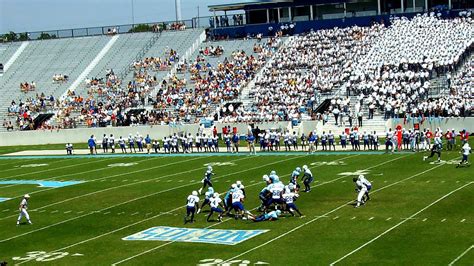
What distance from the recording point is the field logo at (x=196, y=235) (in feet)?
77.0

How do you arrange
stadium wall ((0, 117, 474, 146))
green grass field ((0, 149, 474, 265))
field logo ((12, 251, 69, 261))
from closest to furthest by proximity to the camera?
green grass field ((0, 149, 474, 265)), field logo ((12, 251, 69, 261)), stadium wall ((0, 117, 474, 146))

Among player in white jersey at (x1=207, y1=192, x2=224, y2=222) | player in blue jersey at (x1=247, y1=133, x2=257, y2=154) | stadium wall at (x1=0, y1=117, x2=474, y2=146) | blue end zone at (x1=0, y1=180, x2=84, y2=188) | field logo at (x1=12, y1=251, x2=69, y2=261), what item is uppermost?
stadium wall at (x1=0, y1=117, x2=474, y2=146)

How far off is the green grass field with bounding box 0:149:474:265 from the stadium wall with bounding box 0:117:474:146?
7.57 metres

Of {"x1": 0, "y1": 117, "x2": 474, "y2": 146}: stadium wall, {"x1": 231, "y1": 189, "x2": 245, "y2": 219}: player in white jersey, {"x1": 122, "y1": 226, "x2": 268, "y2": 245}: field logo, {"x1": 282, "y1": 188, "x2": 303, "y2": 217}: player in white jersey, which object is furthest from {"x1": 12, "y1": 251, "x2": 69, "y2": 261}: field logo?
{"x1": 0, "y1": 117, "x2": 474, "y2": 146}: stadium wall

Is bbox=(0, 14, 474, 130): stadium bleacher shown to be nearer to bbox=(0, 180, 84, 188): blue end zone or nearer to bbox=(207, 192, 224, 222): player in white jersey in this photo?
bbox=(0, 180, 84, 188): blue end zone

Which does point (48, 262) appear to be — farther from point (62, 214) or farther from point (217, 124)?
point (217, 124)

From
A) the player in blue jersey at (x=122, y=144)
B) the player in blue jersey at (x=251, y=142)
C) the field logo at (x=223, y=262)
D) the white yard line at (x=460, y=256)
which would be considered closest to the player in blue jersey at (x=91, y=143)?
the player in blue jersey at (x=122, y=144)

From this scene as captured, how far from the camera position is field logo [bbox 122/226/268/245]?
23469 mm

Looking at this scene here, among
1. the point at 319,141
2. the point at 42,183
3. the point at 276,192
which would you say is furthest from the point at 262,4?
the point at 276,192

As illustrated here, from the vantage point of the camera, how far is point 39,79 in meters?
71.1

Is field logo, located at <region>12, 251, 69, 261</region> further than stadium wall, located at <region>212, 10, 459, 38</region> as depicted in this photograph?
No

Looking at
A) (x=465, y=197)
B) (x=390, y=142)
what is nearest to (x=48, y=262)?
(x=465, y=197)

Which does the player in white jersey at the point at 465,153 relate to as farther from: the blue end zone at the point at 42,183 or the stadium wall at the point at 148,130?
the blue end zone at the point at 42,183

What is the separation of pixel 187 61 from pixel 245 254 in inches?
1838
